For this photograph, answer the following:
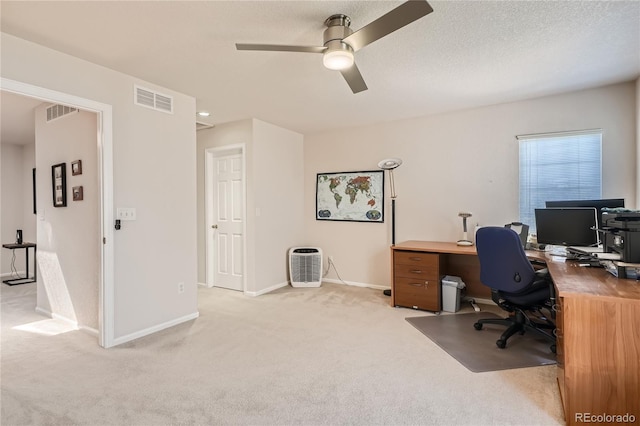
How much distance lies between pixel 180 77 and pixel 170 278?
1.94 metres

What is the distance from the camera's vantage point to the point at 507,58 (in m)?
2.56

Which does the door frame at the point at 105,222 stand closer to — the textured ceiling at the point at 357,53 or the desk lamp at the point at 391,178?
the textured ceiling at the point at 357,53

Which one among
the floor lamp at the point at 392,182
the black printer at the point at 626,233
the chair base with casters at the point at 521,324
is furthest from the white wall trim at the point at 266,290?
the black printer at the point at 626,233

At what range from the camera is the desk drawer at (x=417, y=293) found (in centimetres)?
346

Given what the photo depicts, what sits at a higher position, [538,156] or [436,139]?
[436,139]

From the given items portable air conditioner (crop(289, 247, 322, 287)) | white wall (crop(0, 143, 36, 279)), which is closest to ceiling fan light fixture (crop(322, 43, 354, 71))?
portable air conditioner (crop(289, 247, 322, 287))

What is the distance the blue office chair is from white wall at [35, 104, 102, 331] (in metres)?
3.33

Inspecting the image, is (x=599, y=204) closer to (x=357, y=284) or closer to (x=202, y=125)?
(x=357, y=284)

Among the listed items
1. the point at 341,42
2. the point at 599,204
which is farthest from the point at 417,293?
the point at 341,42

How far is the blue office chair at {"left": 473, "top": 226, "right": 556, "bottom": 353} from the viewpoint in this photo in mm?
2514

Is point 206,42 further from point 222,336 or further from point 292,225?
point 292,225

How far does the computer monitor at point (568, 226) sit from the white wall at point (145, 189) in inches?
139

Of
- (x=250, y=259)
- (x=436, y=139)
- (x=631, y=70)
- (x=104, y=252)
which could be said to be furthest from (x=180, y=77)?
(x=631, y=70)

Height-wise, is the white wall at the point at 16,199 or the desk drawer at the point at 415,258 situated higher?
the white wall at the point at 16,199
